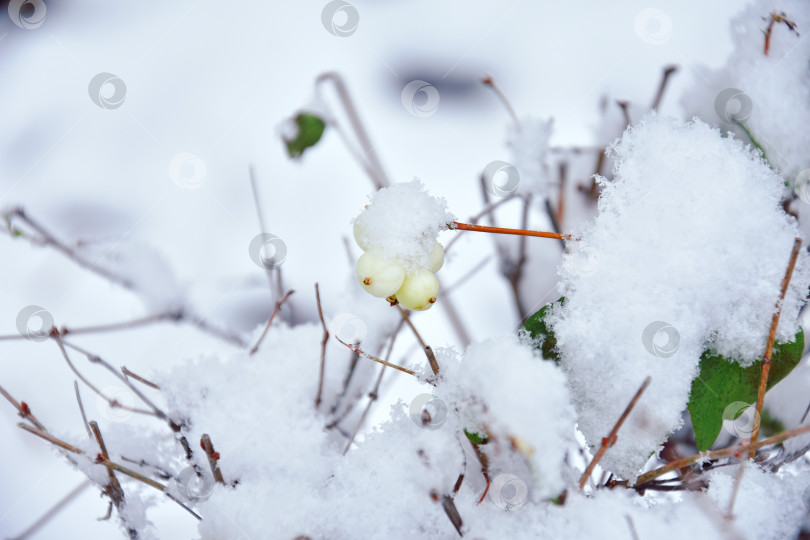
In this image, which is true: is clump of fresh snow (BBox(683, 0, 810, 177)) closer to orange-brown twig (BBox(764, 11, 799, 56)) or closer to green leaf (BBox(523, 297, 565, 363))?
orange-brown twig (BBox(764, 11, 799, 56))

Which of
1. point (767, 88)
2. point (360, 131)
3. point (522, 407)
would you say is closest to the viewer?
point (522, 407)

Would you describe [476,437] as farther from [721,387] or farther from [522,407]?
[721,387]

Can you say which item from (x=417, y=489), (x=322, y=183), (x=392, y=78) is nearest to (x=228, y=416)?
(x=417, y=489)

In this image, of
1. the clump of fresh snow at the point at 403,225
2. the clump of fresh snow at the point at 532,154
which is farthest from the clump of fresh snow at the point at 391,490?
the clump of fresh snow at the point at 532,154

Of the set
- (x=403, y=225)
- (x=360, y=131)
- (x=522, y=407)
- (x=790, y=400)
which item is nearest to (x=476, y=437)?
(x=522, y=407)

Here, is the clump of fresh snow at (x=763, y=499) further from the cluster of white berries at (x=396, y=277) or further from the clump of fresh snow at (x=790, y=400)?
the cluster of white berries at (x=396, y=277)

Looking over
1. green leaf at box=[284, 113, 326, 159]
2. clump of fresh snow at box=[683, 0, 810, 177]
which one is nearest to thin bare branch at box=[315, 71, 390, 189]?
green leaf at box=[284, 113, 326, 159]

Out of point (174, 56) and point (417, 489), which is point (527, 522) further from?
point (174, 56)

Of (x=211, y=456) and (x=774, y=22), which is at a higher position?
(x=774, y=22)
